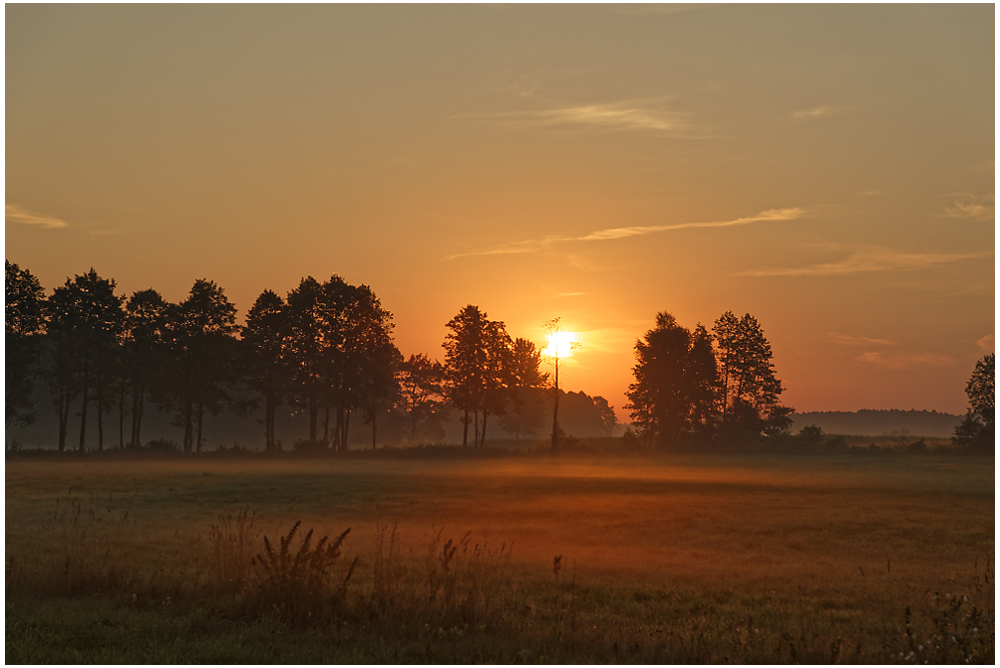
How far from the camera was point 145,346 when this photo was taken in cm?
8519

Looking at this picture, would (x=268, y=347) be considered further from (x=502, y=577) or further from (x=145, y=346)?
(x=502, y=577)

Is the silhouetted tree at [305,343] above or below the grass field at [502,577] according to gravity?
above

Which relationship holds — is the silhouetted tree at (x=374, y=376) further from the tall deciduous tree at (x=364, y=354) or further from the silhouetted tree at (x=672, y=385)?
the silhouetted tree at (x=672, y=385)

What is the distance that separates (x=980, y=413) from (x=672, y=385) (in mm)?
33664

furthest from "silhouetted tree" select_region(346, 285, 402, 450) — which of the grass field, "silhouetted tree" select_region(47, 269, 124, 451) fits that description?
the grass field

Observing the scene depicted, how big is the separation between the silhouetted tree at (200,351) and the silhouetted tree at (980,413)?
72.3 meters

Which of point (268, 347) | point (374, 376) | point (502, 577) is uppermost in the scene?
point (268, 347)

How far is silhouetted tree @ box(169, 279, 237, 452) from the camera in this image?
82.7 m

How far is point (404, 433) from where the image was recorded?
543ft

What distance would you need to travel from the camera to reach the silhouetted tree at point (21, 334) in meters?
73.6

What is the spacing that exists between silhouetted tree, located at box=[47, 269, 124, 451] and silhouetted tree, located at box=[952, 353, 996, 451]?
82195mm

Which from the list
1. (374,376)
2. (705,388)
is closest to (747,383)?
(705,388)

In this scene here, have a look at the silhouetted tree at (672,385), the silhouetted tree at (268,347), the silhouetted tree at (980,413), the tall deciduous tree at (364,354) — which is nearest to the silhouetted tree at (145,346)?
the silhouetted tree at (268,347)

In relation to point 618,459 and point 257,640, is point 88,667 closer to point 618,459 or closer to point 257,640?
point 257,640
